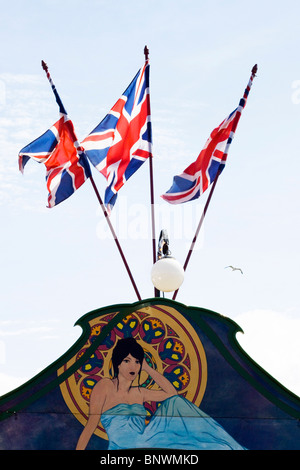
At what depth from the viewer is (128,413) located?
1068 cm

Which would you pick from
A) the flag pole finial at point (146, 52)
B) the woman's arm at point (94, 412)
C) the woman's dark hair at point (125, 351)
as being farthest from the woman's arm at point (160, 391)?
the flag pole finial at point (146, 52)

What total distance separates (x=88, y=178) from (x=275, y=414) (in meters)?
5.84

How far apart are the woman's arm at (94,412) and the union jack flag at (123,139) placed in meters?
4.11

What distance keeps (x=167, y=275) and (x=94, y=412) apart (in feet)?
7.86

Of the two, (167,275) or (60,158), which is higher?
(60,158)

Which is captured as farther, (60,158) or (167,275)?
(60,158)

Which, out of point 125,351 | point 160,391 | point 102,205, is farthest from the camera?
point 102,205

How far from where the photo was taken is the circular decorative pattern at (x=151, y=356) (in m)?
10.8

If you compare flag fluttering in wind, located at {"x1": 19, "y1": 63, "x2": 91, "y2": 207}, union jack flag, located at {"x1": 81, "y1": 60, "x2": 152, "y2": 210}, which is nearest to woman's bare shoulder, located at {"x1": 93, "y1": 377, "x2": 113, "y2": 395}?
union jack flag, located at {"x1": 81, "y1": 60, "x2": 152, "y2": 210}

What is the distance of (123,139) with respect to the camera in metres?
14.5

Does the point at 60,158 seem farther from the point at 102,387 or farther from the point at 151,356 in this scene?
the point at 102,387

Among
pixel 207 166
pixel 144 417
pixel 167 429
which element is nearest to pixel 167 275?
pixel 144 417

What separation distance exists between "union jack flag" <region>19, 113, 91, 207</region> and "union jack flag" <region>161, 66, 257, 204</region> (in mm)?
1757
